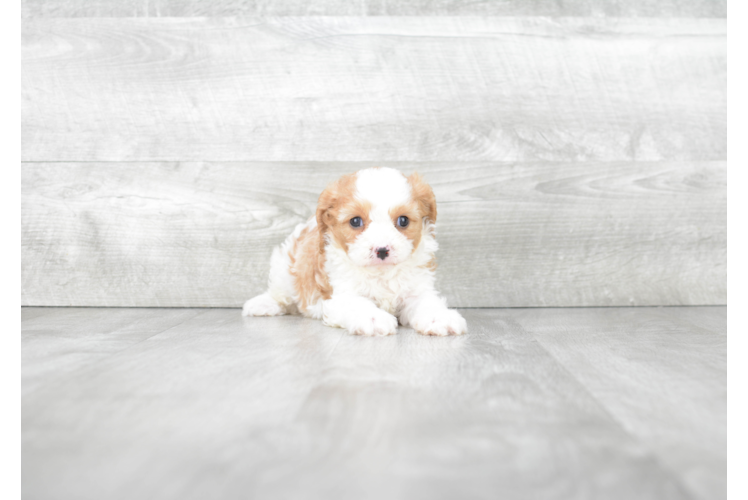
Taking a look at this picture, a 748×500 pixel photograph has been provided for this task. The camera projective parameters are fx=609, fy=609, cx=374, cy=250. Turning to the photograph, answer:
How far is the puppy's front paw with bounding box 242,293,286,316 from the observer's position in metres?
2.15

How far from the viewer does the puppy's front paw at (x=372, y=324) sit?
1.68 meters

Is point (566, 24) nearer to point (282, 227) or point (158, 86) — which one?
point (282, 227)

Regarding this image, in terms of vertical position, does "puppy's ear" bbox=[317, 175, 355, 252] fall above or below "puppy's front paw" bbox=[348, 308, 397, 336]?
above

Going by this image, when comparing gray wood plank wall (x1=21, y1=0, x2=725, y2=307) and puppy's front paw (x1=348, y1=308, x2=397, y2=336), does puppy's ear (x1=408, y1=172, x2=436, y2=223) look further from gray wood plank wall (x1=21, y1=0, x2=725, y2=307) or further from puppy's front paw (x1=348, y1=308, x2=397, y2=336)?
gray wood plank wall (x1=21, y1=0, x2=725, y2=307)

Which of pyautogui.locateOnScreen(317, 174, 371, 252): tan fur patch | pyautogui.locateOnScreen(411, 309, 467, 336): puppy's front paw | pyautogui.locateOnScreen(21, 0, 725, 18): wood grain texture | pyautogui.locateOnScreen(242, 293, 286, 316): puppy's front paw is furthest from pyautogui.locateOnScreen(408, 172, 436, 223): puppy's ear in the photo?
pyautogui.locateOnScreen(21, 0, 725, 18): wood grain texture

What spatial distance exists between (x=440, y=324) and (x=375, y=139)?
3.07 feet

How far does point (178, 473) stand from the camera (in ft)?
2.55

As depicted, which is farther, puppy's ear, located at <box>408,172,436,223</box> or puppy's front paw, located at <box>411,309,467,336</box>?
puppy's ear, located at <box>408,172,436,223</box>

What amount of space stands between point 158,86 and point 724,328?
84.6 inches

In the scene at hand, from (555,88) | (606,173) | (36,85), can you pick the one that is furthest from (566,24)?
(36,85)

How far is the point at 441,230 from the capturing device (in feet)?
7.77

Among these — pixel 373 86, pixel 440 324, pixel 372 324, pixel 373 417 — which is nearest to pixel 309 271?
pixel 372 324

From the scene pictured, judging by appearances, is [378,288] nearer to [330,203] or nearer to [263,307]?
[330,203]

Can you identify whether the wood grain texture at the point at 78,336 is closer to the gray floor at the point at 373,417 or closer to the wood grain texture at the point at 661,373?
the gray floor at the point at 373,417
